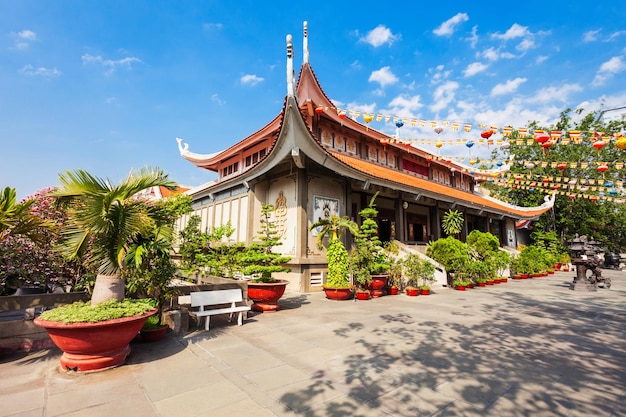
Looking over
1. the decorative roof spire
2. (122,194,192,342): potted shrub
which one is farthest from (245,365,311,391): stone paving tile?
the decorative roof spire

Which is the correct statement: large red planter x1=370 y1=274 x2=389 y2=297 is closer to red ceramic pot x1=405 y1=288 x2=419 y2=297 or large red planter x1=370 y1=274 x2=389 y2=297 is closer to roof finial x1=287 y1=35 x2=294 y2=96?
red ceramic pot x1=405 y1=288 x2=419 y2=297

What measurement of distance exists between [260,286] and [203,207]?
11.0m

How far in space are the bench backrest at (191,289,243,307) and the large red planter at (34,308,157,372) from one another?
1.64 m

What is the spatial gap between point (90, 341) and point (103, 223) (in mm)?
1384

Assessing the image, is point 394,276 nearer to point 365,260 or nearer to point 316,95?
point 365,260

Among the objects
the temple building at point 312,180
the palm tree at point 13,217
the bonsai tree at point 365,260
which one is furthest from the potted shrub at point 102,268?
the bonsai tree at point 365,260

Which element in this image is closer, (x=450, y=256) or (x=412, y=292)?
(x=412, y=292)

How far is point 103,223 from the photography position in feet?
12.8

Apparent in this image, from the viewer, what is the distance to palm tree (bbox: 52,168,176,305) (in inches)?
154

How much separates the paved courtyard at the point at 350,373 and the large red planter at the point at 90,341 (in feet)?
0.43

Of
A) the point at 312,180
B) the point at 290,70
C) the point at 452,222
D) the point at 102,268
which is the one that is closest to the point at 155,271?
the point at 102,268

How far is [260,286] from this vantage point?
698 centimetres

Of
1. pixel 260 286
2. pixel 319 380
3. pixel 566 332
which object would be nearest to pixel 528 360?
pixel 566 332

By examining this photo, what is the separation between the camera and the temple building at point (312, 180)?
969cm
